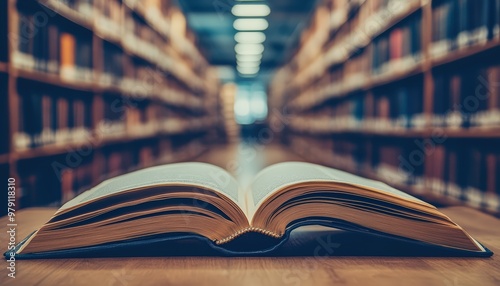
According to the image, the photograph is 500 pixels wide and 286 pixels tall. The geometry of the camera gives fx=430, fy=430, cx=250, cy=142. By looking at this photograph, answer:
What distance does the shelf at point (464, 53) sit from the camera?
1804 millimetres

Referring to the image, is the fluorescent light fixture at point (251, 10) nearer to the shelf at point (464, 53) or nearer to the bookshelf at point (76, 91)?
the bookshelf at point (76, 91)

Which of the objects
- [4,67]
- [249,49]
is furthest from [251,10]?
[4,67]

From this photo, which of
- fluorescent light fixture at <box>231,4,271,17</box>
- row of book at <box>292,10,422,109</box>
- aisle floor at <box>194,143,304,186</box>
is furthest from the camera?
fluorescent light fixture at <box>231,4,271,17</box>

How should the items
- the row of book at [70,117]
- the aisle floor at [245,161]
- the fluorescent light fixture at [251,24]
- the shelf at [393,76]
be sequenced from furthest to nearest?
the fluorescent light fixture at [251,24] → the aisle floor at [245,161] → the shelf at [393,76] → the row of book at [70,117]

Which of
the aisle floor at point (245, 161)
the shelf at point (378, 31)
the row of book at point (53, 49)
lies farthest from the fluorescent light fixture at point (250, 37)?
the row of book at point (53, 49)

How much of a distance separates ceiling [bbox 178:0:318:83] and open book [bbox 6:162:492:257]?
23.5 ft

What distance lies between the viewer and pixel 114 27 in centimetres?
338

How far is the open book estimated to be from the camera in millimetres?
644

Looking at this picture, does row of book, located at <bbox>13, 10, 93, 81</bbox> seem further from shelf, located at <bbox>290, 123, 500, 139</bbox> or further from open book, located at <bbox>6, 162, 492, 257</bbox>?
shelf, located at <bbox>290, 123, 500, 139</bbox>

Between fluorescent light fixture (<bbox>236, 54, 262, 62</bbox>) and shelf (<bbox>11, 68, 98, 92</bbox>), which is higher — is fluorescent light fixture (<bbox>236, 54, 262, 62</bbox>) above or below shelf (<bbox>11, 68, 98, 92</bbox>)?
above

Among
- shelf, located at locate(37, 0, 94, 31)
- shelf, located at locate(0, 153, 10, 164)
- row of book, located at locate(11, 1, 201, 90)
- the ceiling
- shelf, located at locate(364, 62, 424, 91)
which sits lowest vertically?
shelf, located at locate(0, 153, 10, 164)

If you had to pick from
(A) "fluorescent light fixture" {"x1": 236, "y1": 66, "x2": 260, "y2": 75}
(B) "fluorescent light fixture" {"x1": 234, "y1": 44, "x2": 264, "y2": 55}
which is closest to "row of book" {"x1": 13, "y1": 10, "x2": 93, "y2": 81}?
(B) "fluorescent light fixture" {"x1": 234, "y1": 44, "x2": 264, "y2": 55}

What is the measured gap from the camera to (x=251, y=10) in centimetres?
793

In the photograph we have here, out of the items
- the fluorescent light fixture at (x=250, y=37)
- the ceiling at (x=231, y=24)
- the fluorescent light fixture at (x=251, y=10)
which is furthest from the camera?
the fluorescent light fixture at (x=250, y=37)
